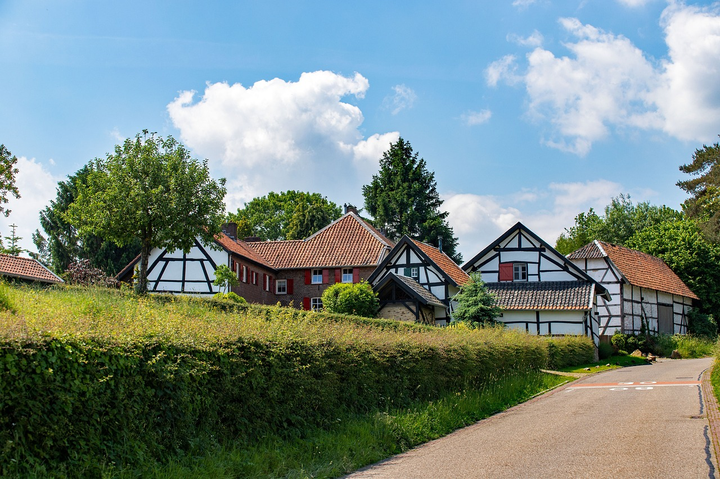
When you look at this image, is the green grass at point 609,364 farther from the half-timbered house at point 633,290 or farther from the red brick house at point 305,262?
the red brick house at point 305,262

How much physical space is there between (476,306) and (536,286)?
659 centimetres

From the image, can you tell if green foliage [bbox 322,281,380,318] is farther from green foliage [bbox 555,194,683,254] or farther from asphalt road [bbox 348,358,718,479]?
green foliage [bbox 555,194,683,254]

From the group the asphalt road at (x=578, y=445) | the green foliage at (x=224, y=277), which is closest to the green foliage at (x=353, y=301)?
the green foliage at (x=224, y=277)

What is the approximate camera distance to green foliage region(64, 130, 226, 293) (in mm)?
30703

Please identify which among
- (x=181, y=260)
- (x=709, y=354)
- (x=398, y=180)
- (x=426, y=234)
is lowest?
(x=709, y=354)

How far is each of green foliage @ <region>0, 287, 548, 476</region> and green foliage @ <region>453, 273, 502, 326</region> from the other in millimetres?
18725

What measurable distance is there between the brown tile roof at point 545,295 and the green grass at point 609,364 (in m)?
3.09

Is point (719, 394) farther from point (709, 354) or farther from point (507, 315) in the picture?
point (709, 354)

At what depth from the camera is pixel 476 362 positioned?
16.8 metres

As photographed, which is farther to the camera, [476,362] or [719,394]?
[476,362]


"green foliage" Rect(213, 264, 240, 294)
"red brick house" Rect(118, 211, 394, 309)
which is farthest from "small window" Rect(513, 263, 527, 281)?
"green foliage" Rect(213, 264, 240, 294)

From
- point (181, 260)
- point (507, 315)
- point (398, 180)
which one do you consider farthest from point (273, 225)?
point (507, 315)

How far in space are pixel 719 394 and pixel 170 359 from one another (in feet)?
41.6

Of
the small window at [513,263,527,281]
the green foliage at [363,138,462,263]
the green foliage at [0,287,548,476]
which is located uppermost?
the green foliage at [363,138,462,263]
